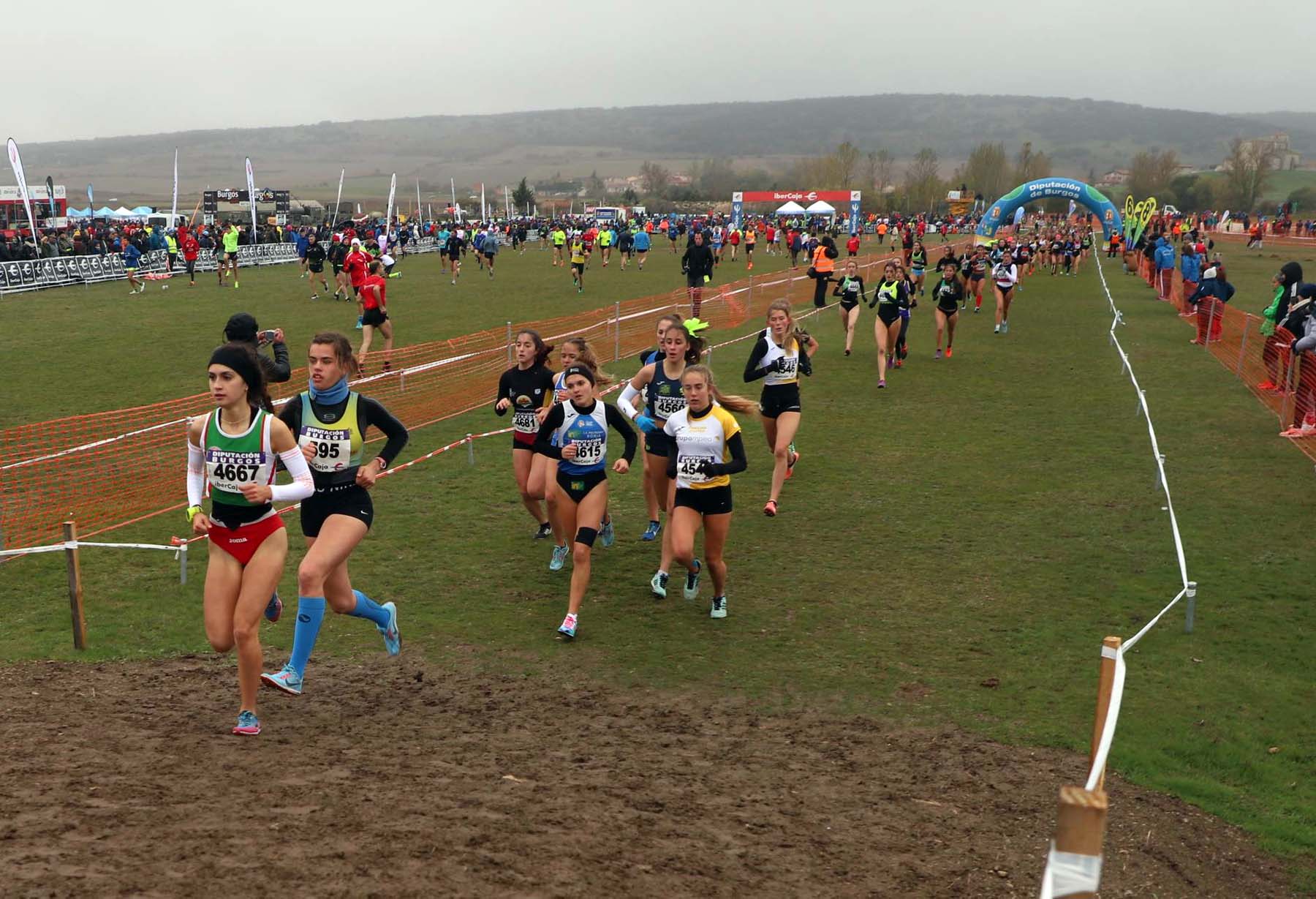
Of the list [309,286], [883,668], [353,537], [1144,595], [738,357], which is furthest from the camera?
[309,286]

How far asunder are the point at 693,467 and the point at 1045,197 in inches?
2247

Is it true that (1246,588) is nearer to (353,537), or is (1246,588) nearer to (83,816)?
(353,537)

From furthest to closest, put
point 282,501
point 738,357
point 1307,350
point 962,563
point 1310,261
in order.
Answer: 1. point 1310,261
2. point 738,357
3. point 1307,350
4. point 962,563
5. point 282,501

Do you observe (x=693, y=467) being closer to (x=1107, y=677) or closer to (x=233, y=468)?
(x=233, y=468)

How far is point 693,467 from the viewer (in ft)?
26.9

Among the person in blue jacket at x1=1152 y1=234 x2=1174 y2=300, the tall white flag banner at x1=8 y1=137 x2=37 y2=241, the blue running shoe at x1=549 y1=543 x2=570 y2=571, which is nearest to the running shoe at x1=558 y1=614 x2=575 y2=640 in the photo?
the blue running shoe at x1=549 y1=543 x2=570 y2=571

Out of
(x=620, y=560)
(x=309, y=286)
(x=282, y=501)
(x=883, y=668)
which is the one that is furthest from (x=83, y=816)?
(x=309, y=286)

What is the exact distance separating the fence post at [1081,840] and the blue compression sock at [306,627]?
4.57 metres

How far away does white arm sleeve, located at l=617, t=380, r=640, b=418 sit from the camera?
352 inches

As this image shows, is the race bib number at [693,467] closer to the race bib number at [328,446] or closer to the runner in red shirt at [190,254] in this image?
the race bib number at [328,446]

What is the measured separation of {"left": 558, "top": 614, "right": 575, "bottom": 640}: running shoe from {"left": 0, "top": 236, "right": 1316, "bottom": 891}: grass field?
0.30 ft

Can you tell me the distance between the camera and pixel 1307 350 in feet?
47.3

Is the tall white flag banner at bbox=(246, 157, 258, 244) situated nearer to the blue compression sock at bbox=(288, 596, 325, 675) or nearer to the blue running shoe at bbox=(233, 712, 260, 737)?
the blue compression sock at bbox=(288, 596, 325, 675)

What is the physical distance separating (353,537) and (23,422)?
1102 centimetres
